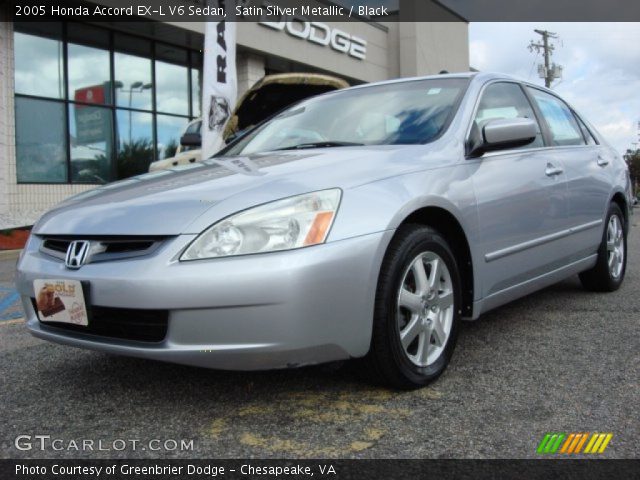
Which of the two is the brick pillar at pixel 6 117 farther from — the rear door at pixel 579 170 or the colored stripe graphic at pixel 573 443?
the colored stripe graphic at pixel 573 443

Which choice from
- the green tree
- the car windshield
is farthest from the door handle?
the green tree

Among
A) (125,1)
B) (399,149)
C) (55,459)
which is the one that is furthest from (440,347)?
(125,1)

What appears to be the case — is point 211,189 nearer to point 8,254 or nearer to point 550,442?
point 550,442

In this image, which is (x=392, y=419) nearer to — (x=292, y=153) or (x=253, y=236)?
(x=253, y=236)

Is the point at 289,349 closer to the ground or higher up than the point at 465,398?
higher up

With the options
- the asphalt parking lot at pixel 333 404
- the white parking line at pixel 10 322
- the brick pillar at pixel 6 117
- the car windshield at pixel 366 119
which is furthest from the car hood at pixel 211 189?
the brick pillar at pixel 6 117

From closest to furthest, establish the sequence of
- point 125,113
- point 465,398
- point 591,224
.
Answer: point 465,398 < point 591,224 < point 125,113

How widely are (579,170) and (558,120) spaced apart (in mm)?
398

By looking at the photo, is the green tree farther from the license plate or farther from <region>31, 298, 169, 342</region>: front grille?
<region>31, 298, 169, 342</region>: front grille

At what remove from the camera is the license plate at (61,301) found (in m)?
2.21

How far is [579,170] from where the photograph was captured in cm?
385

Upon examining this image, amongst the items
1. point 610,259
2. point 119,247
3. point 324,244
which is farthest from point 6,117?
point 324,244

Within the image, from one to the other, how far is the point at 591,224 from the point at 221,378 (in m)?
2.63

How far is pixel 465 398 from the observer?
2.39 m
